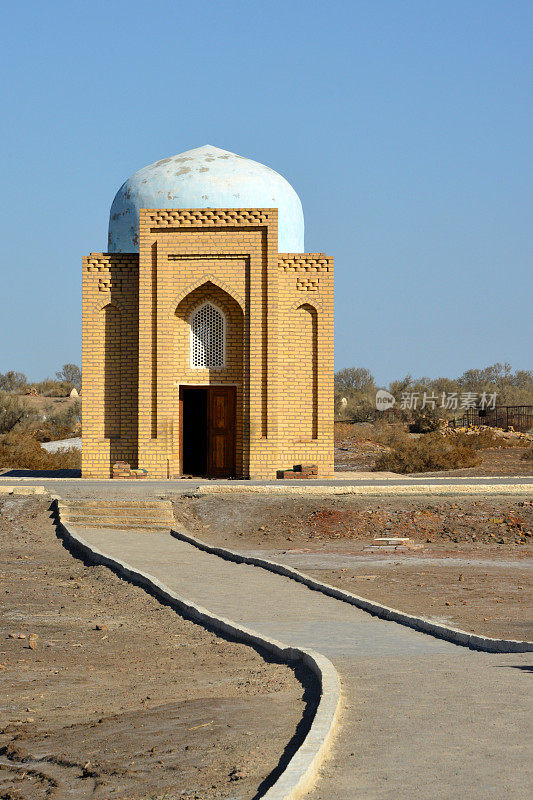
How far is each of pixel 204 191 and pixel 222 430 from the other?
19.5 ft

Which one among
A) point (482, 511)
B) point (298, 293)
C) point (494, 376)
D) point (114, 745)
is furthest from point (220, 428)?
point (494, 376)

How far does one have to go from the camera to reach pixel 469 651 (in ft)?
26.8

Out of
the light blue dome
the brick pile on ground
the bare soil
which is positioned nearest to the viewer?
the brick pile on ground

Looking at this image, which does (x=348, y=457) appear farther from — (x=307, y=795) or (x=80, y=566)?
(x=307, y=795)

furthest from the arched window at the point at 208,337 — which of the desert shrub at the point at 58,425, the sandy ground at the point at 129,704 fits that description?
the desert shrub at the point at 58,425

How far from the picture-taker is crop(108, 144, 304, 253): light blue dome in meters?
24.6

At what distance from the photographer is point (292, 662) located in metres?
7.81

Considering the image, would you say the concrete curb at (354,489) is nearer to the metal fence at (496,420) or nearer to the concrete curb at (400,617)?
the concrete curb at (400,617)

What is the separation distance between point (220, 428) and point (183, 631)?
46.8ft

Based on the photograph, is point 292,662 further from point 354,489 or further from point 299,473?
point 299,473

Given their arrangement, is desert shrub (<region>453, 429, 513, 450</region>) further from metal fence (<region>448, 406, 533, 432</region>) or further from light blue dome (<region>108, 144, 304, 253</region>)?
light blue dome (<region>108, 144, 304, 253</region>)

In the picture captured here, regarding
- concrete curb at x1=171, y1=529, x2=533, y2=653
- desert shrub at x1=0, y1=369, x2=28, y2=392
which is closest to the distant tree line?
desert shrub at x1=0, y1=369, x2=28, y2=392

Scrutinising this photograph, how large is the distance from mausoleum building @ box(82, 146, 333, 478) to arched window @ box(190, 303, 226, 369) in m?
0.02

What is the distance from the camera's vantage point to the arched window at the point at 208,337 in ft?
77.0
